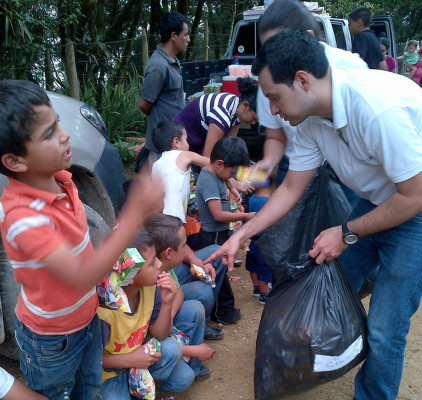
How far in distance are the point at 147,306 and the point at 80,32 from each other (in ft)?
18.5

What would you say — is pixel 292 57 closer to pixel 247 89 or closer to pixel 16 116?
pixel 16 116

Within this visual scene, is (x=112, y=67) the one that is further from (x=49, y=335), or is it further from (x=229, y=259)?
(x=49, y=335)

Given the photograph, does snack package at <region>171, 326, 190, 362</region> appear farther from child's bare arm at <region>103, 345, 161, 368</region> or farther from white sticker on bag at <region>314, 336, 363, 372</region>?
white sticker on bag at <region>314, 336, 363, 372</region>

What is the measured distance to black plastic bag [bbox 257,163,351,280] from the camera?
110 inches

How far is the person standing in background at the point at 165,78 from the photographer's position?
4.33 m

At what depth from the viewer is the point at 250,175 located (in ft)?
10.4

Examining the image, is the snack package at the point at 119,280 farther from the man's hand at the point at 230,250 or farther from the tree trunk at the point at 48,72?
the tree trunk at the point at 48,72

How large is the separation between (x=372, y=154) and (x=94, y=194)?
6.07 ft

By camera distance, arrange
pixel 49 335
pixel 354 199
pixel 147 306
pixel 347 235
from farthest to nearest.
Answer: pixel 354 199, pixel 147 306, pixel 347 235, pixel 49 335

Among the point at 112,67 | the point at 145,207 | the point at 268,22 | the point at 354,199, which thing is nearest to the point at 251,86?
the point at 268,22

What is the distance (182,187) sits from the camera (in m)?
3.17

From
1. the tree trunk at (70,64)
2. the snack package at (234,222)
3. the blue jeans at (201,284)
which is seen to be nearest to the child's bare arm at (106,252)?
the blue jeans at (201,284)

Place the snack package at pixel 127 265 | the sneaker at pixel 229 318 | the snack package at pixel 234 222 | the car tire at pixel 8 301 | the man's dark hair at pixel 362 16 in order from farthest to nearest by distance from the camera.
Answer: the man's dark hair at pixel 362 16, the snack package at pixel 234 222, the sneaker at pixel 229 318, the car tire at pixel 8 301, the snack package at pixel 127 265

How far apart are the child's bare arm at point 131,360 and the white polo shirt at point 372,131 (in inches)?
49.1
